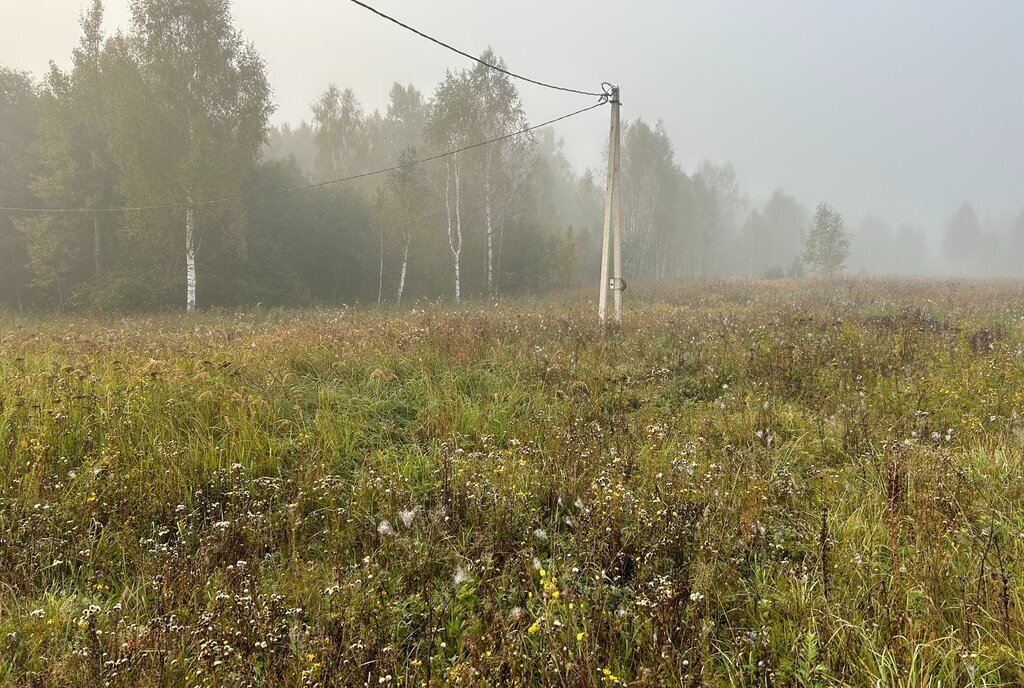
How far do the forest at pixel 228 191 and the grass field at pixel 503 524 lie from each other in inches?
599

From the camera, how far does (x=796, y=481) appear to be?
13.0 ft

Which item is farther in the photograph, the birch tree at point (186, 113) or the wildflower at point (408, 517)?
the birch tree at point (186, 113)

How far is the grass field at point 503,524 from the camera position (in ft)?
7.03

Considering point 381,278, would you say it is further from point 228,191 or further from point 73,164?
point 73,164

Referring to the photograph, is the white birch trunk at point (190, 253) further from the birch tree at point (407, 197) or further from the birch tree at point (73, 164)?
the birch tree at point (407, 197)

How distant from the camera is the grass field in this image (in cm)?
214

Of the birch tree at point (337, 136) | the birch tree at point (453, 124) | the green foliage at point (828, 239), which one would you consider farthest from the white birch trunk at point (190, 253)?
the green foliage at point (828, 239)

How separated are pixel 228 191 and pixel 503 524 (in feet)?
68.4

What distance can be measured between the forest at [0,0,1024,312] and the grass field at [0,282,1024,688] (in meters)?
15.2

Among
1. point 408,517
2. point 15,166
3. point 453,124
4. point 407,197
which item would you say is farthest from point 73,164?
point 408,517

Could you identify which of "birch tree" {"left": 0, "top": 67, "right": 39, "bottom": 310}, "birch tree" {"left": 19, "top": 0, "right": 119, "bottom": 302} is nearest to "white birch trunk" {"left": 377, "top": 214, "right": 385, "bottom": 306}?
"birch tree" {"left": 19, "top": 0, "right": 119, "bottom": 302}

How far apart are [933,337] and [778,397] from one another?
15.1 ft

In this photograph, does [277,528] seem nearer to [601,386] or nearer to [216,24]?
[601,386]

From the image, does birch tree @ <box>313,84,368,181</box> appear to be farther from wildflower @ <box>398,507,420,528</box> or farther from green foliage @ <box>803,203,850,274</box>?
green foliage @ <box>803,203,850,274</box>
